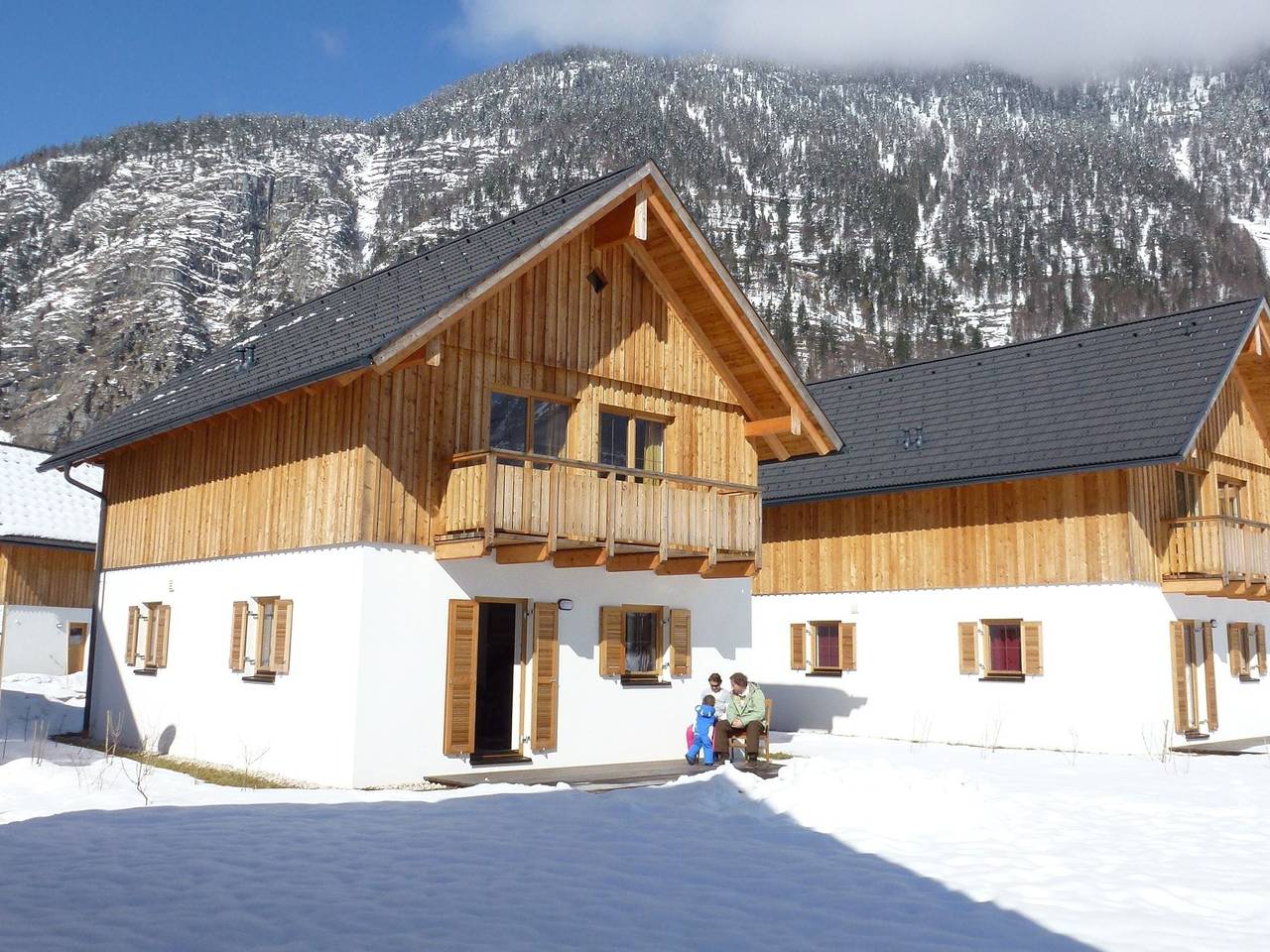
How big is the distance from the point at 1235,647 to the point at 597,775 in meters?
15.8

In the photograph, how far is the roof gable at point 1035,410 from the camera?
22156 millimetres

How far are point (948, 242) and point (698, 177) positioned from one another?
32331 millimetres

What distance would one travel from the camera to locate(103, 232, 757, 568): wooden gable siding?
15.4 m

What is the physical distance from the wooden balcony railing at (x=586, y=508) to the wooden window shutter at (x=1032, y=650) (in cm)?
754

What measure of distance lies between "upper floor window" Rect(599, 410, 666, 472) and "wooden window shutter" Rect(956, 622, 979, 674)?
8279 mm

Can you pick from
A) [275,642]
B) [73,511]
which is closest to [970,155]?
[73,511]

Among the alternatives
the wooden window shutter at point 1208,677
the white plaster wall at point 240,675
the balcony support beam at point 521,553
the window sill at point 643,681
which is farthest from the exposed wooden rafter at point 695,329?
Result: the wooden window shutter at point 1208,677

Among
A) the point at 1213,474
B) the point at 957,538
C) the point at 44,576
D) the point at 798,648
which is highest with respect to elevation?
the point at 1213,474

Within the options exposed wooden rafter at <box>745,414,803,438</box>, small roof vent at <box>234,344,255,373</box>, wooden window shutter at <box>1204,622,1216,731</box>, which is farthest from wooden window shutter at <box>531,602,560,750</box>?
wooden window shutter at <box>1204,622,1216,731</box>

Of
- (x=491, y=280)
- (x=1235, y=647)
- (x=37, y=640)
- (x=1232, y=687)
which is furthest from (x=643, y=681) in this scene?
(x=37, y=640)

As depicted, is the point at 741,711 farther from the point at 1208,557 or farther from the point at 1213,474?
the point at 1213,474

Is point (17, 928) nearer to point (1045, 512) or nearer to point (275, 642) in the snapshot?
point (275, 642)

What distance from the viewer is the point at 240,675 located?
Answer: 16.9 m

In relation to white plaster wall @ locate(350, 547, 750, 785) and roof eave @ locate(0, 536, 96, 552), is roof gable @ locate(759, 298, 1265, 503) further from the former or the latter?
roof eave @ locate(0, 536, 96, 552)
